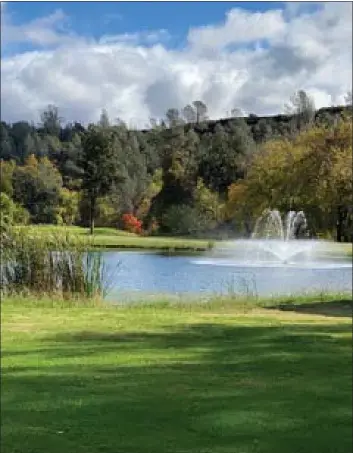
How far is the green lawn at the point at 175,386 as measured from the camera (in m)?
3.27

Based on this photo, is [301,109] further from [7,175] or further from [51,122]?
[7,175]

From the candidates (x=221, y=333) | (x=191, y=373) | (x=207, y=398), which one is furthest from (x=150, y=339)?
(x=207, y=398)

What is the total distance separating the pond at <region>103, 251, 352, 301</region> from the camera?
11297mm

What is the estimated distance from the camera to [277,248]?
54.5ft

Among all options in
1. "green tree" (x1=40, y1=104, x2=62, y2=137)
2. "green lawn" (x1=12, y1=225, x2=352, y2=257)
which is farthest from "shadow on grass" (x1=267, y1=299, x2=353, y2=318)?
"green tree" (x1=40, y1=104, x2=62, y2=137)

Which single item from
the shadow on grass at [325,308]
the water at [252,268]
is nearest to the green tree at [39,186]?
the water at [252,268]

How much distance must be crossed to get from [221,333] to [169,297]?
3.74 meters

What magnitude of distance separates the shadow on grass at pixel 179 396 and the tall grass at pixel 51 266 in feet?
11.7

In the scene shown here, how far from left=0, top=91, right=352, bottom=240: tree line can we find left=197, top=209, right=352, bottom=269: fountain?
1.53 ft

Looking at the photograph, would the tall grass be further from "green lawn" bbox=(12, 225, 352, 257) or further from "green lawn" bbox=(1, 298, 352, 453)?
"green lawn" bbox=(1, 298, 352, 453)

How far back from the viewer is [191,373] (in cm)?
496

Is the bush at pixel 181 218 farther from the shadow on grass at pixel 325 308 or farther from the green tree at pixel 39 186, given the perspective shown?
the shadow on grass at pixel 325 308

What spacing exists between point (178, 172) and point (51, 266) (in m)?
2.32

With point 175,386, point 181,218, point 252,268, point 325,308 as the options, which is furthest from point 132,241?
point 175,386
